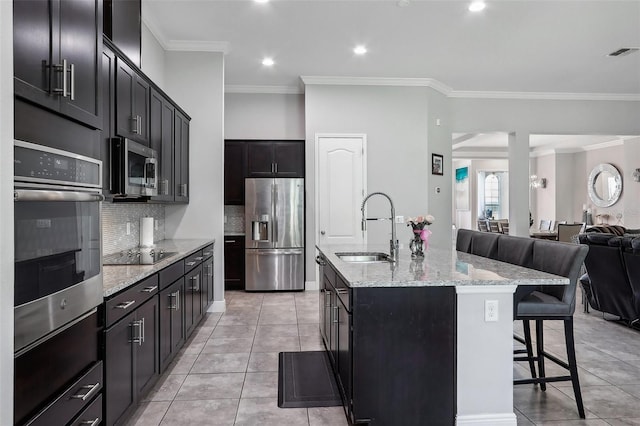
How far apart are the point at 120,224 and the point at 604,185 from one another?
11535mm

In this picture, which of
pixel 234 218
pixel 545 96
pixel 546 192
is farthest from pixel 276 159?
pixel 546 192

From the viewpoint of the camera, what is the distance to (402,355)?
2.04 m

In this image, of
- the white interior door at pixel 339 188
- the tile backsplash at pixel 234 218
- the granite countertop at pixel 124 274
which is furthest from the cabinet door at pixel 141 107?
the tile backsplash at pixel 234 218

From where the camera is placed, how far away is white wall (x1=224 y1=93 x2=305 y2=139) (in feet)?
21.2

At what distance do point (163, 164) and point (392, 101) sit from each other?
11.9 ft

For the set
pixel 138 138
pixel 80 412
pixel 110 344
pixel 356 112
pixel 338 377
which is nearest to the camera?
pixel 80 412

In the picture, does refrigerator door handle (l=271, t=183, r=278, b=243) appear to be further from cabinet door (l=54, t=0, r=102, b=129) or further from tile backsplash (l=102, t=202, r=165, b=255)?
cabinet door (l=54, t=0, r=102, b=129)

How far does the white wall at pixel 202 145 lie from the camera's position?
4777mm

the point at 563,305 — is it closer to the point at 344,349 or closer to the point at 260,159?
the point at 344,349

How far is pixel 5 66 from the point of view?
1.12m

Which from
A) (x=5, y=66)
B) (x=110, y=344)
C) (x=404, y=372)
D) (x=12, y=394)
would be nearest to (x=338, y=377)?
(x=404, y=372)

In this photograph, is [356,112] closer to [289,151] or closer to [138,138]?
[289,151]

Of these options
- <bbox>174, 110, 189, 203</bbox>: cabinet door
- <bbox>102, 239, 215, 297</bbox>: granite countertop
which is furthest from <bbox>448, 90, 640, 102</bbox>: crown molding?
<bbox>102, 239, 215, 297</bbox>: granite countertop

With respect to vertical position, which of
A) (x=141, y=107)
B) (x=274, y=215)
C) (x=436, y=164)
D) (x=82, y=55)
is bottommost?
(x=274, y=215)
